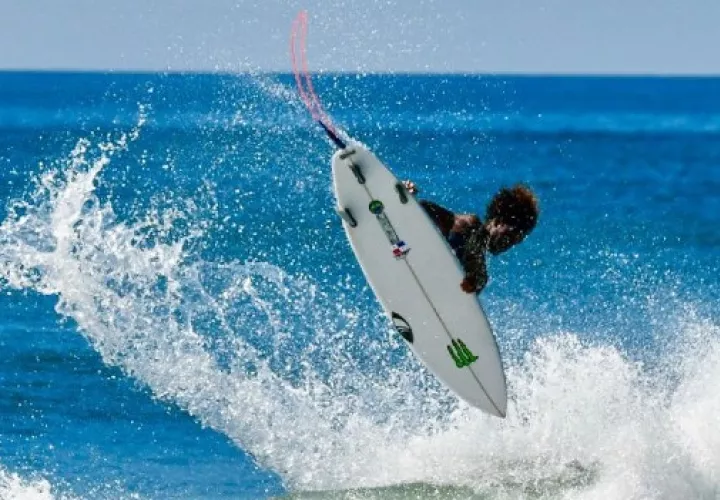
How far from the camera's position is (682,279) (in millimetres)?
27047

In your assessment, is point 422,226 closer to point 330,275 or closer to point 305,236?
point 330,275

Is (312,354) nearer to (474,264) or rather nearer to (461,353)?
(461,353)

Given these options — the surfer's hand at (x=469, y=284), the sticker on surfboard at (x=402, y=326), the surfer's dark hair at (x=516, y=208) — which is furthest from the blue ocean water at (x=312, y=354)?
the surfer's dark hair at (x=516, y=208)

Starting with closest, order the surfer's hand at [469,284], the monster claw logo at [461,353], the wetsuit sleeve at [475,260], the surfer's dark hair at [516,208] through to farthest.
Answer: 1. the surfer's dark hair at [516,208]
2. the wetsuit sleeve at [475,260]
3. the surfer's hand at [469,284]
4. the monster claw logo at [461,353]

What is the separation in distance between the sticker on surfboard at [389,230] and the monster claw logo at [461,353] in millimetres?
797

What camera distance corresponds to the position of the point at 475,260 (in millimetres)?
12617

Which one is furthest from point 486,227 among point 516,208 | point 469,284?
point 469,284

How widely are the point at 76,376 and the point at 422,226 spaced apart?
737 cm

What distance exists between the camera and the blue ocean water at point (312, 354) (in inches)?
531

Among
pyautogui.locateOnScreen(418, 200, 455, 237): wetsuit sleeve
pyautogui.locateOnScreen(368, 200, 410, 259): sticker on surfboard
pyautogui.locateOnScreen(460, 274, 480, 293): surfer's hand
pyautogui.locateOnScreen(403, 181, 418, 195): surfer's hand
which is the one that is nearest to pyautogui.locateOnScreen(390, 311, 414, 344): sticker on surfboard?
pyautogui.locateOnScreen(368, 200, 410, 259): sticker on surfboard

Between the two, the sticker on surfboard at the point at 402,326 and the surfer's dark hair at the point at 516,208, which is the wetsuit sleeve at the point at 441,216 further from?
the sticker on surfboard at the point at 402,326

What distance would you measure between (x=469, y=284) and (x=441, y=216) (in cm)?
59

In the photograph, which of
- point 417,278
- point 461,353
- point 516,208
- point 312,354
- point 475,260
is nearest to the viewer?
point 516,208

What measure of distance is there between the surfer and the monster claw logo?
1.74 ft
